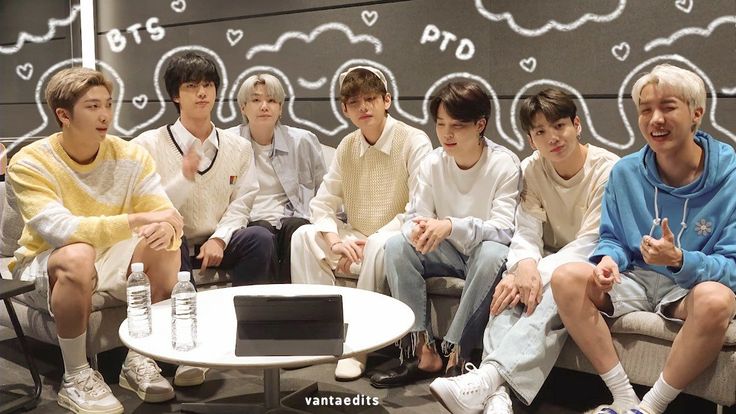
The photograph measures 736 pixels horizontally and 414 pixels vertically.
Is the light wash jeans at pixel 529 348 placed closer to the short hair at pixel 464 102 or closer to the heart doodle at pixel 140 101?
the short hair at pixel 464 102

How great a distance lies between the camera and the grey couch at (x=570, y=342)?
7.21ft

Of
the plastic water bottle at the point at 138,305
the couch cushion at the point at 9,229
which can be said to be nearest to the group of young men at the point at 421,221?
the couch cushion at the point at 9,229

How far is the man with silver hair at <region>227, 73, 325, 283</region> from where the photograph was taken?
12.0 feet

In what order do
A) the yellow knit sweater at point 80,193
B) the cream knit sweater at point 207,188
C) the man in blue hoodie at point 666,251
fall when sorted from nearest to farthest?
the man in blue hoodie at point 666,251
the yellow knit sweater at point 80,193
the cream knit sweater at point 207,188

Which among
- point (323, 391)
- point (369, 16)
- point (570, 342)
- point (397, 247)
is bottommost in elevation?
point (323, 391)

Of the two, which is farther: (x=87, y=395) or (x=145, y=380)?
(x=145, y=380)

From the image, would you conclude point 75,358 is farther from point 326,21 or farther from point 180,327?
point 326,21

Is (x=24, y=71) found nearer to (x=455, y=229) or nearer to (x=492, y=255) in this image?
(x=455, y=229)

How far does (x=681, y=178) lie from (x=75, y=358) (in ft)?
7.37

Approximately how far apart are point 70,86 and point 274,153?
1.15m

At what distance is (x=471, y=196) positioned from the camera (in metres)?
2.93

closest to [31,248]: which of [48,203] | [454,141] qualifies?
[48,203]

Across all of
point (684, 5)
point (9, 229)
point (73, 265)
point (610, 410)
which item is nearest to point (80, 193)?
point (73, 265)

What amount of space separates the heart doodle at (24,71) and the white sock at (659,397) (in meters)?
4.58
